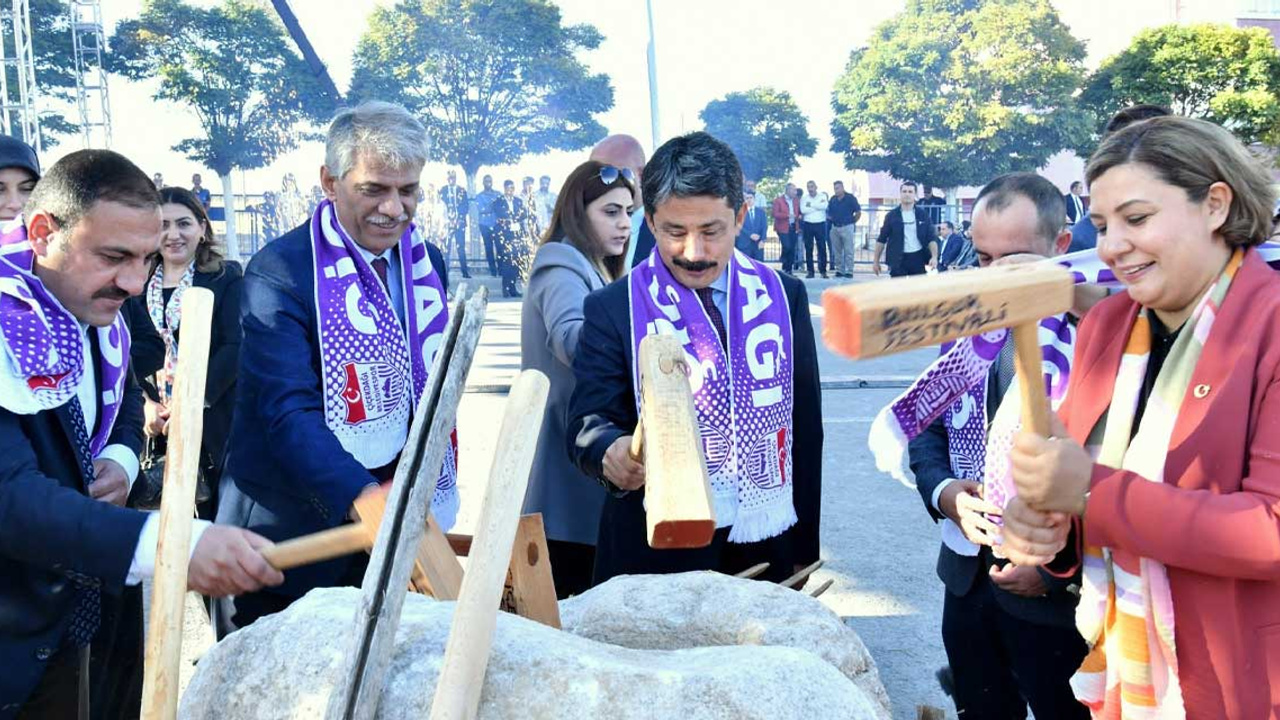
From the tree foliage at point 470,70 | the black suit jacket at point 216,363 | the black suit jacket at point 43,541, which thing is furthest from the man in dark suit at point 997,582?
the tree foliage at point 470,70

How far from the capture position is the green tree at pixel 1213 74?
28.3m

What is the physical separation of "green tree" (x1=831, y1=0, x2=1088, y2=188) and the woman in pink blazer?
1440 inches

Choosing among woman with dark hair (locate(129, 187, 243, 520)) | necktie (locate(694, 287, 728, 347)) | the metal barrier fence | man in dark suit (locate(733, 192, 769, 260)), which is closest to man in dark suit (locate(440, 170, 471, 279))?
the metal barrier fence

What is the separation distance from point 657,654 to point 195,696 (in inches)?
29.5

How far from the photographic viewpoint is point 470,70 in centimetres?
3222

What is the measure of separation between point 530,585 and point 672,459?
0.56m

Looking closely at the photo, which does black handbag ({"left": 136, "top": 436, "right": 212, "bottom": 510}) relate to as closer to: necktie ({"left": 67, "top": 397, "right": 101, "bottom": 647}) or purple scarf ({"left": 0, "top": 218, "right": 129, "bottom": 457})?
necktie ({"left": 67, "top": 397, "right": 101, "bottom": 647})

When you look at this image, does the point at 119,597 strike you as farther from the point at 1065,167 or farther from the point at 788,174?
the point at 1065,167

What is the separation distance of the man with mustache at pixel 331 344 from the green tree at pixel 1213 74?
96.0 feet

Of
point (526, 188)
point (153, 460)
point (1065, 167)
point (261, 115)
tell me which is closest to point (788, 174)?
point (1065, 167)

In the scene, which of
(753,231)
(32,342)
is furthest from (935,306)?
(753,231)

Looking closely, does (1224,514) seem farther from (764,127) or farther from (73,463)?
(764,127)

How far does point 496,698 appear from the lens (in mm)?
1658

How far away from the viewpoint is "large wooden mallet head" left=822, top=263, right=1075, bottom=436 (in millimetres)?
1388
